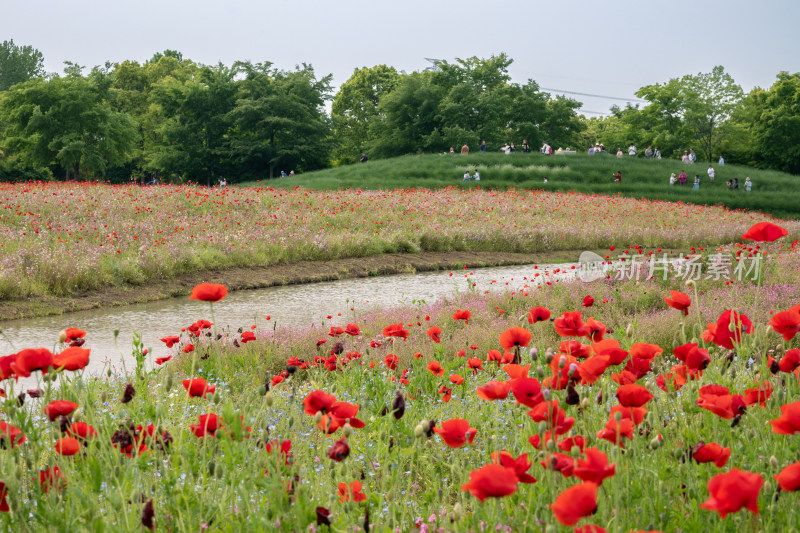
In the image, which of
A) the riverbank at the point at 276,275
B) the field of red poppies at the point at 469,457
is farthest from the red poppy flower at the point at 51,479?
the riverbank at the point at 276,275

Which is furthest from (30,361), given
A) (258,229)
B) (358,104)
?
(358,104)

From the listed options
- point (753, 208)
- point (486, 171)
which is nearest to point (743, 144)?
point (753, 208)

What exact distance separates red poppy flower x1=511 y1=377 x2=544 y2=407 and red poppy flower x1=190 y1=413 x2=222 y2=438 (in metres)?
0.92

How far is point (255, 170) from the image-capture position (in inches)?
1967

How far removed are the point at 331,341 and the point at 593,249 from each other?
48.2 ft

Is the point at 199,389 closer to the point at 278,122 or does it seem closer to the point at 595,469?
the point at 595,469

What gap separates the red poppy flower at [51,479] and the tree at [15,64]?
7937 cm

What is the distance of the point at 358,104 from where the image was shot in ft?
201

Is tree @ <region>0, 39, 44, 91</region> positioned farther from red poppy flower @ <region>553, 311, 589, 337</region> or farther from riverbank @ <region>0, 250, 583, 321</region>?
red poppy flower @ <region>553, 311, 589, 337</region>

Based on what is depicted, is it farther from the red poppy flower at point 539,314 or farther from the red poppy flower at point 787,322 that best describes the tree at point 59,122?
the red poppy flower at point 787,322

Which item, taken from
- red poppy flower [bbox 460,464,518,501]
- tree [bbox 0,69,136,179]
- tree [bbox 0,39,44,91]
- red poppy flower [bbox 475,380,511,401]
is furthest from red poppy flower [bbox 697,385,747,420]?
tree [bbox 0,39,44,91]

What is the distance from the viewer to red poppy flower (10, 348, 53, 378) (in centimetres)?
182

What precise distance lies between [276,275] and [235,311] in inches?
127

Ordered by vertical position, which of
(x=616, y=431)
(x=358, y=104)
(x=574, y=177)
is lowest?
(x=616, y=431)
